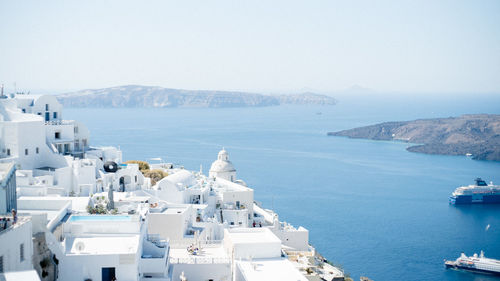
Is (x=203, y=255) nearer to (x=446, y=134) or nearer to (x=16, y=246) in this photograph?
(x=16, y=246)

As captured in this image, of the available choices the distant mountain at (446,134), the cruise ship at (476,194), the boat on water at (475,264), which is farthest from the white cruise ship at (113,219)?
the distant mountain at (446,134)

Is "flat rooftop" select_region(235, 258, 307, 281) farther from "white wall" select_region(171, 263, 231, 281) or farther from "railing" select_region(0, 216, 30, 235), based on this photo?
"railing" select_region(0, 216, 30, 235)

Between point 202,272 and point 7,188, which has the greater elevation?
point 7,188

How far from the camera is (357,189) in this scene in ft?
185

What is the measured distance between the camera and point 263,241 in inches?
657

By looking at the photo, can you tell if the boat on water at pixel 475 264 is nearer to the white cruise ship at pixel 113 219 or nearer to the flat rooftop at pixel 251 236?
the white cruise ship at pixel 113 219

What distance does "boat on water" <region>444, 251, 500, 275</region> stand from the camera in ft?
110

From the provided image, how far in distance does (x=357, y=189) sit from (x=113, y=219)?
44066 millimetres

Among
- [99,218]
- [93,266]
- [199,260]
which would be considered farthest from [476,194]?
[93,266]

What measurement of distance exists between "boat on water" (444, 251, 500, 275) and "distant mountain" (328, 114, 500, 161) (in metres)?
55.5

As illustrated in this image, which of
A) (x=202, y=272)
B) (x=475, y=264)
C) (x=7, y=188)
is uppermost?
(x=7, y=188)

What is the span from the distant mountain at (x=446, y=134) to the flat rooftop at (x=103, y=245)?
263 feet

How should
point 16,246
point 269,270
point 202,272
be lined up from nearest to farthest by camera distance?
1. point 16,246
2. point 269,270
3. point 202,272

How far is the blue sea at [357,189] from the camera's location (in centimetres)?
3569
